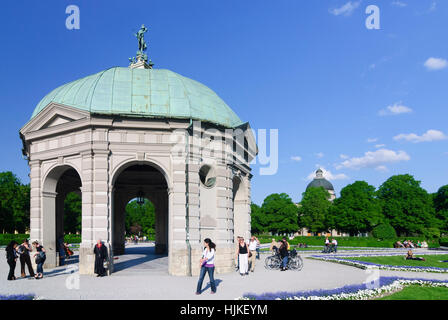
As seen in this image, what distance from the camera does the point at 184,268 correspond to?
66.9ft

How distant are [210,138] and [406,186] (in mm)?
62751

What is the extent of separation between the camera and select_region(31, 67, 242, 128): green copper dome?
21.5 meters

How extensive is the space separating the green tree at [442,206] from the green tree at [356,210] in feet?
41.1

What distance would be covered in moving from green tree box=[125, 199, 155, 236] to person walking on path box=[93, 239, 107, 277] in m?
71.1

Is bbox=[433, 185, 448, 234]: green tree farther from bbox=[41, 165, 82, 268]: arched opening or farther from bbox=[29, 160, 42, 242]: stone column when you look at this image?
bbox=[29, 160, 42, 242]: stone column

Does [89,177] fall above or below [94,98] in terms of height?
below

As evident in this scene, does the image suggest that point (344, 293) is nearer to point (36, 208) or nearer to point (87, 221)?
point (87, 221)

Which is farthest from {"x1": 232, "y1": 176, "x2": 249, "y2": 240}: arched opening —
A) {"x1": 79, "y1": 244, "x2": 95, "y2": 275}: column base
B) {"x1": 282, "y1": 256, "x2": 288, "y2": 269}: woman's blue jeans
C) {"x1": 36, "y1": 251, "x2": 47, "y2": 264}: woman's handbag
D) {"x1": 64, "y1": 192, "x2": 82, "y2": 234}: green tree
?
{"x1": 64, "y1": 192, "x2": 82, "y2": 234}: green tree

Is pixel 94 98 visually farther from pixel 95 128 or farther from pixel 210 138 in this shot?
pixel 210 138

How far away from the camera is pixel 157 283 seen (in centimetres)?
1745

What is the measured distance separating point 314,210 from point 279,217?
9.31 m
